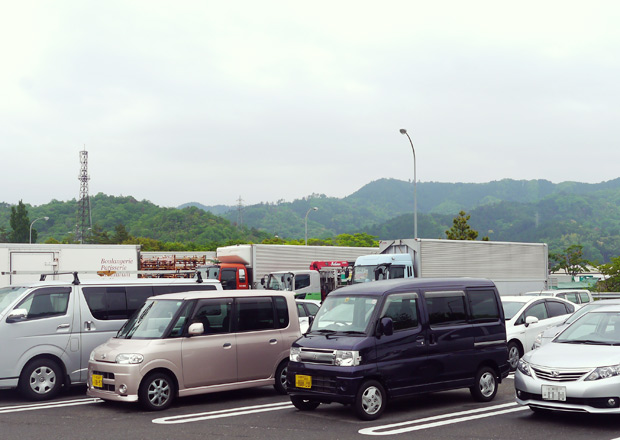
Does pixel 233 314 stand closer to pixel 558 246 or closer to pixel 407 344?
pixel 407 344

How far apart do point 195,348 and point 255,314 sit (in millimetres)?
1386

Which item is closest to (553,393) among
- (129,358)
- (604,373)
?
(604,373)

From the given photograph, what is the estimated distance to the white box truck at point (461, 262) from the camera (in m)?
26.3

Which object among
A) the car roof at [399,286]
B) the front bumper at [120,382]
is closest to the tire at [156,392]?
the front bumper at [120,382]

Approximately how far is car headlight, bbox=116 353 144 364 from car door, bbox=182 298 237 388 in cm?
74

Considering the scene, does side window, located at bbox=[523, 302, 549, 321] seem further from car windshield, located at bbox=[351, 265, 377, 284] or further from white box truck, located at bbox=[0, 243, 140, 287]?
white box truck, located at bbox=[0, 243, 140, 287]

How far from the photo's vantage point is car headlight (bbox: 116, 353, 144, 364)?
10430 millimetres

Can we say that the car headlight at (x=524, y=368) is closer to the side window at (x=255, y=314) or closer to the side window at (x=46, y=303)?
the side window at (x=255, y=314)

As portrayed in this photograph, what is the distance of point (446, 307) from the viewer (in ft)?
35.6

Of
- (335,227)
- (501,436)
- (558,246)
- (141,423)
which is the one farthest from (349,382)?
(335,227)

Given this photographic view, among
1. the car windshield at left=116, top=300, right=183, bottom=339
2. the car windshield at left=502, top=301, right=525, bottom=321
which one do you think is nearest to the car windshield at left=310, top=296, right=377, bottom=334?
the car windshield at left=116, top=300, right=183, bottom=339

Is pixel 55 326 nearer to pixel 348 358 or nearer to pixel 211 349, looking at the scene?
pixel 211 349

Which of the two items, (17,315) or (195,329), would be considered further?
(17,315)

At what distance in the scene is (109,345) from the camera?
11.1 metres
